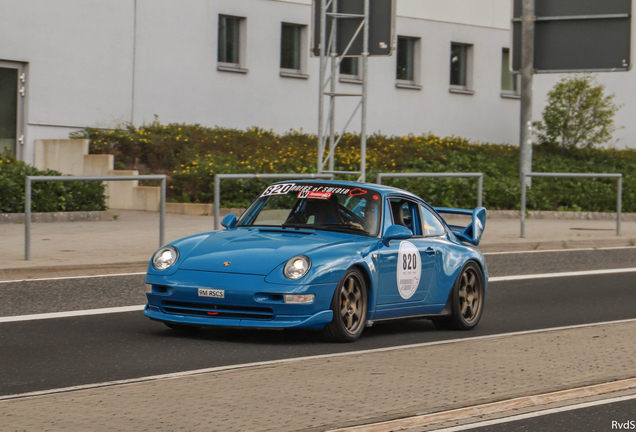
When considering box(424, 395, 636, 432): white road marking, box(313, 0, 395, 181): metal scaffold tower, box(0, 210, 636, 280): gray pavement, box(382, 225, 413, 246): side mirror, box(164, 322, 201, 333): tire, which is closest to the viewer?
box(424, 395, 636, 432): white road marking

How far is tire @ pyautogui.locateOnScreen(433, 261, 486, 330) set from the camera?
964 centimetres

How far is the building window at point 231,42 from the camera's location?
28656 millimetres

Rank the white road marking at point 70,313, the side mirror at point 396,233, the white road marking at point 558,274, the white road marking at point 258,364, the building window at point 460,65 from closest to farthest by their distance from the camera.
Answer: the white road marking at point 258,364
the side mirror at point 396,233
the white road marking at point 70,313
the white road marking at point 558,274
the building window at point 460,65

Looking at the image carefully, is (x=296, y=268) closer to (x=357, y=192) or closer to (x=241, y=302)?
(x=241, y=302)

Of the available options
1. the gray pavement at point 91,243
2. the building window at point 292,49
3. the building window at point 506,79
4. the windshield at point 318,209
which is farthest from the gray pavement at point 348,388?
the building window at point 506,79

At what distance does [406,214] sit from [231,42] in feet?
66.2

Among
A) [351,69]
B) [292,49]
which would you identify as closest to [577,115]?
[351,69]

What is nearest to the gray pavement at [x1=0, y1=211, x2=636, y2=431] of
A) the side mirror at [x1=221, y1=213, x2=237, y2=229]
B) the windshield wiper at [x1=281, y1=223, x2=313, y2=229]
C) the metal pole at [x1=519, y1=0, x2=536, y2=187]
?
the windshield wiper at [x1=281, y1=223, x2=313, y2=229]

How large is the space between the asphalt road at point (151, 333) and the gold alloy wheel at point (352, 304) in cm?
16

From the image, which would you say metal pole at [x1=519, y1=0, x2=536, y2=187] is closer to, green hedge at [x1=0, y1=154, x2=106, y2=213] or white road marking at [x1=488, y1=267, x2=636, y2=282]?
white road marking at [x1=488, y1=267, x2=636, y2=282]

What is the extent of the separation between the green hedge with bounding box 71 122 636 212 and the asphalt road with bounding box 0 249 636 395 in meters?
4.09

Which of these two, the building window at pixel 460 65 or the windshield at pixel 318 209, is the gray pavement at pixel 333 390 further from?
the building window at pixel 460 65

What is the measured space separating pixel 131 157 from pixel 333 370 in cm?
1755

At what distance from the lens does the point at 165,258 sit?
8.42 meters
